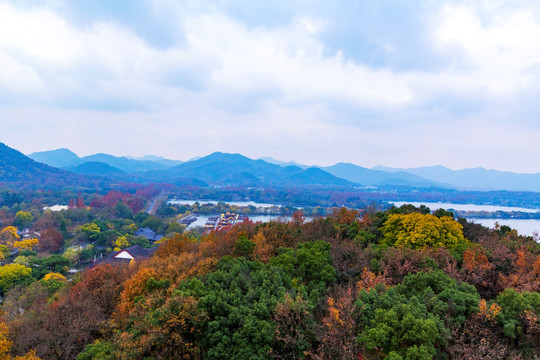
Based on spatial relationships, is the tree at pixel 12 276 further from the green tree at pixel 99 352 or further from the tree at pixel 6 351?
the green tree at pixel 99 352

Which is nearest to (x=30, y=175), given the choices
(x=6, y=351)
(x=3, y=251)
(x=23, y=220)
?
(x=23, y=220)

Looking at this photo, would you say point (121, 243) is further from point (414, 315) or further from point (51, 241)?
point (414, 315)

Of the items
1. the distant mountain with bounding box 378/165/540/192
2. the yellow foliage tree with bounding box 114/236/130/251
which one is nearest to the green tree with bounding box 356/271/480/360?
the yellow foliage tree with bounding box 114/236/130/251

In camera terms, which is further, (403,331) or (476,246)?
(476,246)

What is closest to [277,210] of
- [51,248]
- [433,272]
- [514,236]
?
[51,248]

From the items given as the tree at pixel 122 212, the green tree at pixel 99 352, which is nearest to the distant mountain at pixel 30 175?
the tree at pixel 122 212

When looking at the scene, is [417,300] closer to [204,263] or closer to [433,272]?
Result: [433,272]
